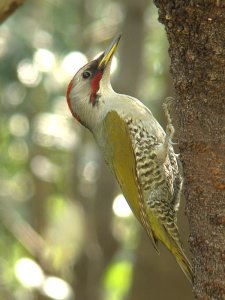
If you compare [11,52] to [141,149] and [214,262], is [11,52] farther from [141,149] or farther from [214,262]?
[214,262]

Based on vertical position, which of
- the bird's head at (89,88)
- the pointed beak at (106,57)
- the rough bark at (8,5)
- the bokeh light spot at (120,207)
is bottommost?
the bokeh light spot at (120,207)

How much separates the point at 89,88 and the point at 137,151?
51cm

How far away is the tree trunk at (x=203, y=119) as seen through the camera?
10.7 ft

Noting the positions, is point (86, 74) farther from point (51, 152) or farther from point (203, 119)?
point (51, 152)

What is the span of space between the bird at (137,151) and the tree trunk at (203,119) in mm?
1250

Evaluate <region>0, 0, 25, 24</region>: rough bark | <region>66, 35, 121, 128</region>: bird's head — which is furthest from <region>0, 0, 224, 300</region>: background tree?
<region>0, 0, 25, 24</region>: rough bark

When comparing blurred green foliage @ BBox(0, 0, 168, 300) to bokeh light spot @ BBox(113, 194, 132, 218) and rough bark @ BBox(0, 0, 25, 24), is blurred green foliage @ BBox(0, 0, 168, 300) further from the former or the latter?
rough bark @ BBox(0, 0, 25, 24)

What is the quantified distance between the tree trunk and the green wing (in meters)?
1.37

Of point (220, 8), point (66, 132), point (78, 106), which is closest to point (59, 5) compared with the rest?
point (66, 132)

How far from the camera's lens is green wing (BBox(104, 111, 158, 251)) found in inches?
189

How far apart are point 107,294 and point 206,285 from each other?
5837mm

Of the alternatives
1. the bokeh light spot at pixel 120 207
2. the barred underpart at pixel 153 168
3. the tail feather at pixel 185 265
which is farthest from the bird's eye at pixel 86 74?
the bokeh light spot at pixel 120 207

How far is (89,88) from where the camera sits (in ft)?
16.8

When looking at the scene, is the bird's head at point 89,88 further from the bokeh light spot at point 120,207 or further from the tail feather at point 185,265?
the bokeh light spot at point 120,207
